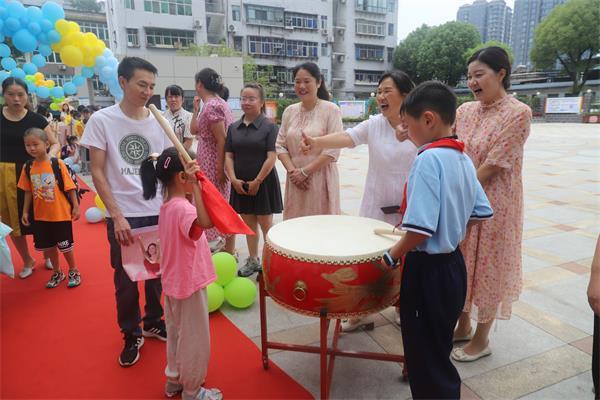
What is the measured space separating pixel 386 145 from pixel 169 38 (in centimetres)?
3423

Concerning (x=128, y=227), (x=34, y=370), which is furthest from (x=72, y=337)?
(x=128, y=227)

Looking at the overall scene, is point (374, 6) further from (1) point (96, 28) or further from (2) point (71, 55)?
(2) point (71, 55)

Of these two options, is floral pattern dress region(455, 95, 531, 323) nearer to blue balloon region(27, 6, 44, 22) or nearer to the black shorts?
the black shorts

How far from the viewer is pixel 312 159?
3.03m

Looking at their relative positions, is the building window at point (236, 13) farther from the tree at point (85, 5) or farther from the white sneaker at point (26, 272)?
the white sneaker at point (26, 272)

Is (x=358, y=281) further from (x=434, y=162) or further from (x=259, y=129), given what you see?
(x=259, y=129)

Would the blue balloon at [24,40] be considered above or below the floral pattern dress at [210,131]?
above

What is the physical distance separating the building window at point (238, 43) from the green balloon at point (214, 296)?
3608 cm

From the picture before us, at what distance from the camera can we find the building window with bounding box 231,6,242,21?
34569mm

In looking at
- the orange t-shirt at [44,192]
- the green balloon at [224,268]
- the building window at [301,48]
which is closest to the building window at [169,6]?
the building window at [301,48]

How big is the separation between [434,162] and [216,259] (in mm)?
1996

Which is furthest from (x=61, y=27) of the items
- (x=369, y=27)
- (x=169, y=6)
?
(x=369, y=27)

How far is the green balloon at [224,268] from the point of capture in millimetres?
2975

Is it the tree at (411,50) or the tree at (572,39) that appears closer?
the tree at (572,39)
